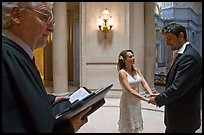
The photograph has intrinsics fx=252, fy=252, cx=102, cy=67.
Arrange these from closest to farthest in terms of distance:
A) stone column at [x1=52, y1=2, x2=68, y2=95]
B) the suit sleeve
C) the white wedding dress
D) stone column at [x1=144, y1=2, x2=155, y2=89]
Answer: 1. the suit sleeve
2. the white wedding dress
3. stone column at [x1=52, y1=2, x2=68, y2=95]
4. stone column at [x1=144, y1=2, x2=155, y2=89]

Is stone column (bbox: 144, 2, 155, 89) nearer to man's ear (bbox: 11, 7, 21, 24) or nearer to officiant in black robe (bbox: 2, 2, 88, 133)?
officiant in black robe (bbox: 2, 2, 88, 133)

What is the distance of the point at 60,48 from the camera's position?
7438mm

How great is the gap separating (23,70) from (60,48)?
654 cm

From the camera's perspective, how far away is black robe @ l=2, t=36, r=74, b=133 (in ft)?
3.06

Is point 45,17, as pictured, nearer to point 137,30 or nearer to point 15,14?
point 15,14

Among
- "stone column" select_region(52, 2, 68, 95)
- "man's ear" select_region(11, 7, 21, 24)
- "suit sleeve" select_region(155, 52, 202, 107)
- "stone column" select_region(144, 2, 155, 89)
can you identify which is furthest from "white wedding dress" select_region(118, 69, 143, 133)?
"stone column" select_region(144, 2, 155, 89)

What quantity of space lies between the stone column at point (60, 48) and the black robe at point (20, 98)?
21.1ft

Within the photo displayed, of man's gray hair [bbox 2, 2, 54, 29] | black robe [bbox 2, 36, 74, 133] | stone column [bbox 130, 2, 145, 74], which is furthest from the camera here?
stone column [bbox 130, 2, 145, 74]

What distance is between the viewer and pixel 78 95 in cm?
162

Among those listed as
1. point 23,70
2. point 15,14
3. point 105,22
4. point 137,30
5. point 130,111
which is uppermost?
point 105,22

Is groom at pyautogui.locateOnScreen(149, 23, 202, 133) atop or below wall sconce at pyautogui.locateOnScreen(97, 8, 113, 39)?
below

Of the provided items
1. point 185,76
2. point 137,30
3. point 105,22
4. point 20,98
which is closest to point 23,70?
point 20,98

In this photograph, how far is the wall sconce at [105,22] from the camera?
721cm

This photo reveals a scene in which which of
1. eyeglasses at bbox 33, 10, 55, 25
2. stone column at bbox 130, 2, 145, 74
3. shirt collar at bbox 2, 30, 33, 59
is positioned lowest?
shirt collar at bbox 2, 30, 33, 59
